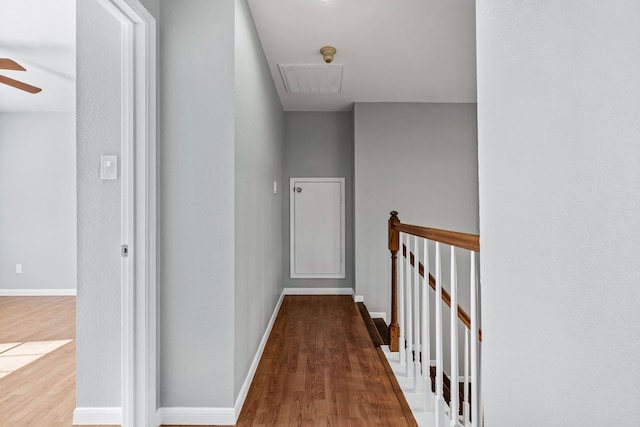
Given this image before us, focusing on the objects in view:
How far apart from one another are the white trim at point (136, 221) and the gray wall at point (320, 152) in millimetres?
3199

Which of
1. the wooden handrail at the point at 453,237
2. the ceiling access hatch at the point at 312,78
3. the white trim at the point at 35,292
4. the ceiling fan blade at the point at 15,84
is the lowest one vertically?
the white trim at the point at 35,292

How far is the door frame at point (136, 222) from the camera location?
5.61ft

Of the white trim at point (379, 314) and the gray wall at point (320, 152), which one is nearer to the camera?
the white trim at point (379, 314)

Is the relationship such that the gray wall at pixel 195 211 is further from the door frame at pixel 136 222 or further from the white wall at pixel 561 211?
the white wall at pixel 561 211

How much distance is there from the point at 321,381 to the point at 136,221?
151 cm

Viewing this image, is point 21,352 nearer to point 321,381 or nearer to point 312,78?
point 321,381

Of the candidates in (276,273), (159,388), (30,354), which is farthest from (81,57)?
(276,273)

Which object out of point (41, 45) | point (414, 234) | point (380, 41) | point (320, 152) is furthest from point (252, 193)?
point (320, 152)

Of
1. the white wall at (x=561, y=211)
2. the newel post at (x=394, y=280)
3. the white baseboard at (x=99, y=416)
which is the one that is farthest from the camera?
the newel post at (x=394, y=280)

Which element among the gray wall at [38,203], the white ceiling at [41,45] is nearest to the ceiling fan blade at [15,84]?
the white ceiling at [41,45]

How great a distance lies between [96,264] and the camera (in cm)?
181

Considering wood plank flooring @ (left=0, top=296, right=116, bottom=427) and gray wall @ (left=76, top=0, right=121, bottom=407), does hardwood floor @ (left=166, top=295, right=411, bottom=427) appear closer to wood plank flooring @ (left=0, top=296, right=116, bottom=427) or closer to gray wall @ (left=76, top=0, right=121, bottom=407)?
gray wall @ (left=76, top=0, right=121, bottom=407)

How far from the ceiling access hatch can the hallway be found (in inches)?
97.2

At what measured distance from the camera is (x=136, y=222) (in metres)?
1.74
